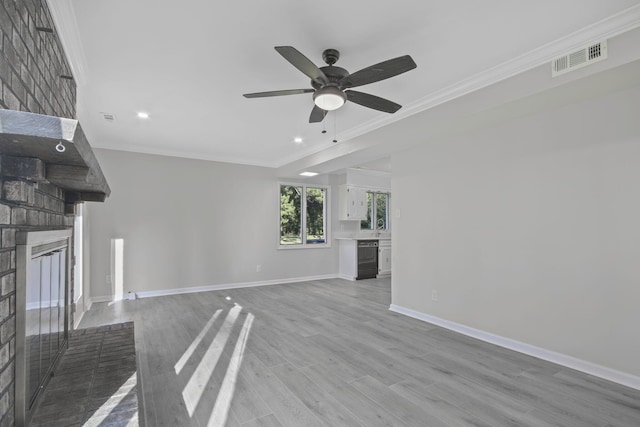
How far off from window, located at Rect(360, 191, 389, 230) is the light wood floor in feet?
13.3

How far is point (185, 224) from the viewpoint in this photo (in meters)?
5.78

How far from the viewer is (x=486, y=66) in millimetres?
2779

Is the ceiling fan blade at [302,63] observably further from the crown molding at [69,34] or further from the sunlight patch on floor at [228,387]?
the sunlight patch on floor at [228,387]

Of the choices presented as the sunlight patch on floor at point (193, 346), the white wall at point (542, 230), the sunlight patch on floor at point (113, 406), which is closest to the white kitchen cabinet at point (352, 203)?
the white wall at point (542, 230)

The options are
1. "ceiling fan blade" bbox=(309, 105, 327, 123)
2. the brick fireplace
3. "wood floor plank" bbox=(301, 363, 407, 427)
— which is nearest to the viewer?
the brick fireplace

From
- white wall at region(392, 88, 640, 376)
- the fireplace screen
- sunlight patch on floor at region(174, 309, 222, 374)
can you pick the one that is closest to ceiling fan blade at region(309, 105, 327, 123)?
white wall at region(392, 88, 640, 376)

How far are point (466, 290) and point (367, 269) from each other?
3620mm

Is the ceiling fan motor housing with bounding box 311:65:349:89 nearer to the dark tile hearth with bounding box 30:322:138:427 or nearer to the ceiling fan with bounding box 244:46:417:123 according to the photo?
the ceiling fan with bounding box 244:46:417:123

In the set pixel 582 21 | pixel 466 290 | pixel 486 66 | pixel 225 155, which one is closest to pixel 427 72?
pixel 486 66

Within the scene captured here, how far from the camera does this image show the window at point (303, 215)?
6.98m

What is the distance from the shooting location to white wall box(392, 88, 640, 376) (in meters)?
2.56

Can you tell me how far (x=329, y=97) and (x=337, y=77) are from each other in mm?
162

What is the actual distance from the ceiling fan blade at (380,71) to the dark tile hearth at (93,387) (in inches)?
92.8

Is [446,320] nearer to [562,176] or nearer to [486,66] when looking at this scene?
[562,176]
